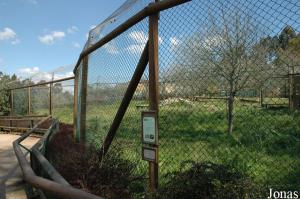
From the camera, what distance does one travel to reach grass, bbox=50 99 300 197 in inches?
129

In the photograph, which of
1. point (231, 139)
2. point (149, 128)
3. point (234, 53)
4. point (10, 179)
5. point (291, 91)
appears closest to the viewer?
point (291, 91)

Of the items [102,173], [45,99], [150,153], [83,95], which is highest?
[45,99]

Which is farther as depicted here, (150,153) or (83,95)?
(83,95)

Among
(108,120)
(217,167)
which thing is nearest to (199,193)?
(217,167)

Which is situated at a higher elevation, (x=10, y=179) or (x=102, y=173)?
(x=102, y=173)

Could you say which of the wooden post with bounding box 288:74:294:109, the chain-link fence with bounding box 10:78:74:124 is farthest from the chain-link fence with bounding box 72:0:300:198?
the chain-link fence with bounding box 10:78:74:124

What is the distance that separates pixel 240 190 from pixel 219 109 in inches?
26.7

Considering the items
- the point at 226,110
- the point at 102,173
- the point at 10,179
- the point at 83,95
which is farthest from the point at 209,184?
the point at 83,95

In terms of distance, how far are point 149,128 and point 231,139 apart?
0.87 metres

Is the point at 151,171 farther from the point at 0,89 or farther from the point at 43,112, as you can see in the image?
the point at 0,89

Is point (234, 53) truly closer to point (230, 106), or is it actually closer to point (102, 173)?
point (230, 106)

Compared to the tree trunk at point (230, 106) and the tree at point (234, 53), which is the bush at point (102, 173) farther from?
the tree at point (234, 53)

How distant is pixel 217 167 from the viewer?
3354 mm

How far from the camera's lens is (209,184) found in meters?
3.27
